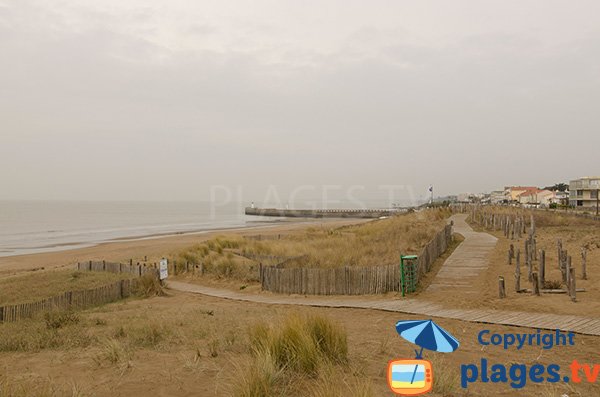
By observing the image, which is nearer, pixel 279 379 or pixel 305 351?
pixel 279 379

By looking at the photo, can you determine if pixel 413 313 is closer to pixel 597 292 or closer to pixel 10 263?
pixel 597 292

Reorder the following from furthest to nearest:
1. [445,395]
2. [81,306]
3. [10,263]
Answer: [10,263] → [81,306] → [445,395]

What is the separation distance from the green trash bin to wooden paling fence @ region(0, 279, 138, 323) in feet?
32.4

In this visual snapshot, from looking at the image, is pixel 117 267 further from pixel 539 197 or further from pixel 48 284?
pixel 539 197

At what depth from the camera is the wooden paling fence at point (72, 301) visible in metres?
12.2

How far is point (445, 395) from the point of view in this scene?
553cm

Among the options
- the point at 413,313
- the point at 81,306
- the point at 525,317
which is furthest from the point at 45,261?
the point at 525,317

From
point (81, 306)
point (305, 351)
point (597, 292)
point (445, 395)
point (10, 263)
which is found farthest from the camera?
point (10, 263)

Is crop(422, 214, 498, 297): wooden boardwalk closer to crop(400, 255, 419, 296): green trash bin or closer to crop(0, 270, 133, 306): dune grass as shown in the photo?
crop(400, 255, 419, 296): green trash bin

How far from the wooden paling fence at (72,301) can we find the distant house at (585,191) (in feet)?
308

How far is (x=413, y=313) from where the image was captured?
11852 millimetres

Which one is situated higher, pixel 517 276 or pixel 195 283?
pixel 517 276

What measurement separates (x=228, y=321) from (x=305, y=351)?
4853mm

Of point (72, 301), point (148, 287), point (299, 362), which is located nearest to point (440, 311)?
point (299, 362)
